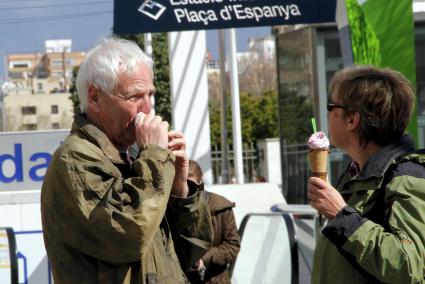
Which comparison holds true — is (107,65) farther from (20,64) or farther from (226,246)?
(20,64)

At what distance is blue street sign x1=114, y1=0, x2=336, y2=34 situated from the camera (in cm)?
764

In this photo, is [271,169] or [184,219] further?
[271,169]

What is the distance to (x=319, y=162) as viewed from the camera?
296 cm

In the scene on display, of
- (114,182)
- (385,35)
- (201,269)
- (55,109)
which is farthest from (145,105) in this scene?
(55,109)

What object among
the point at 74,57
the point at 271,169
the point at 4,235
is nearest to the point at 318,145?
the point at 4,235

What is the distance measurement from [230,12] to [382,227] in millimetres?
5261

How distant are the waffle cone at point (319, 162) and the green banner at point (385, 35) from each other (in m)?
3.16

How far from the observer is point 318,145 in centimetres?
299

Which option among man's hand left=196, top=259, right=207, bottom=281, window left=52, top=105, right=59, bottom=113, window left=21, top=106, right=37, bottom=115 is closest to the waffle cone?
man's hand left=196, top=259, right=207, bottom=281

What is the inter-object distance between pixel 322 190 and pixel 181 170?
50 centimetres

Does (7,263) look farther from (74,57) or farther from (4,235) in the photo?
(74,57)

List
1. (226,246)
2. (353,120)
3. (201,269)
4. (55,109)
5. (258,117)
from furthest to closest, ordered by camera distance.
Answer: (55,109) < (258,117) < (226,246) < (201,269) < (353,120)

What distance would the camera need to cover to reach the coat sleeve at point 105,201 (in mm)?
2396

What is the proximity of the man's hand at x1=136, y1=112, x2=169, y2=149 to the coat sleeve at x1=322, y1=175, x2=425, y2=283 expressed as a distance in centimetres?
68
